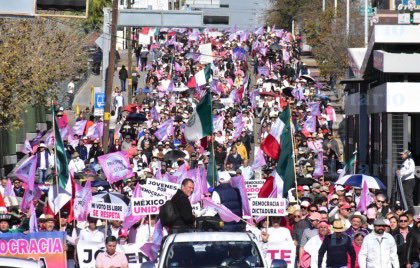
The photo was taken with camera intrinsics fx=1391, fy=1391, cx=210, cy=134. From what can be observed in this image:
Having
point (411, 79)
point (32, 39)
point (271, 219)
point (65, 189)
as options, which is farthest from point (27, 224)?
point (32, 39)

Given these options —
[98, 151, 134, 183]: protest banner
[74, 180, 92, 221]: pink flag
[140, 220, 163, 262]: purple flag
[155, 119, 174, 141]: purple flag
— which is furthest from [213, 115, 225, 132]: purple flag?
[140, 220, 163, 262]: purple flag

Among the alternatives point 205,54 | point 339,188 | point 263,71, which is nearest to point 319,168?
point 339,188

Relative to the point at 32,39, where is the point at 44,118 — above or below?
below

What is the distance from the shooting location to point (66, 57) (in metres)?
53.9

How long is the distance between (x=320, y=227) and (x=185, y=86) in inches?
1554

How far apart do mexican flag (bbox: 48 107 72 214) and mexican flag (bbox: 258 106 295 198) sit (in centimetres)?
338

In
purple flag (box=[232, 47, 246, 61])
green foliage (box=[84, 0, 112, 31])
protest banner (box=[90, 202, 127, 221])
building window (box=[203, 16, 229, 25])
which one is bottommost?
protest banner (box=[90, 202, 127, 221])

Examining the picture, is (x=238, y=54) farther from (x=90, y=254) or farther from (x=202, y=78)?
(x=90, y=254)

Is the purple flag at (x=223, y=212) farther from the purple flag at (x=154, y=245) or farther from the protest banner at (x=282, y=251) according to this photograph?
the protest banner at (x=282, y=251)

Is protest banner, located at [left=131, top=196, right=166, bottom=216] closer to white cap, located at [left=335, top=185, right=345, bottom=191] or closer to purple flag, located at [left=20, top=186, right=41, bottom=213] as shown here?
purple flag, located at [left=20, top=186, right=41, bottom=213]

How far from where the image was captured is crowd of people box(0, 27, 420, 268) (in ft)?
63.1

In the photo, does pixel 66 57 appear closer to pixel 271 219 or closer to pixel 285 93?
pixel 285 93

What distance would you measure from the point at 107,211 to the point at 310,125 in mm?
21921

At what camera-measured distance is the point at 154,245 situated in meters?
20.3
